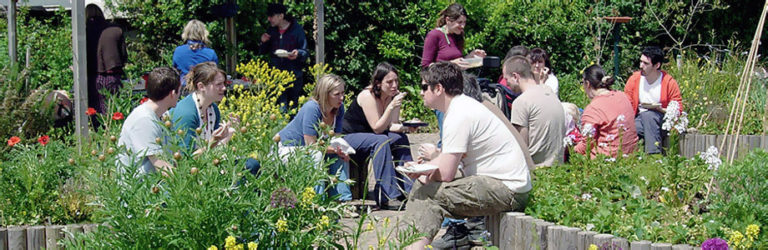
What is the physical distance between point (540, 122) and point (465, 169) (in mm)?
→ 1098

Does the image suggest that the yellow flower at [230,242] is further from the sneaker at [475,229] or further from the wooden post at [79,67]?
the wooden post at [79,67]

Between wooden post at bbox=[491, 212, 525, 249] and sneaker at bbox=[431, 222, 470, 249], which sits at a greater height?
wooden post at bbox=[491, 212, 525, 249]

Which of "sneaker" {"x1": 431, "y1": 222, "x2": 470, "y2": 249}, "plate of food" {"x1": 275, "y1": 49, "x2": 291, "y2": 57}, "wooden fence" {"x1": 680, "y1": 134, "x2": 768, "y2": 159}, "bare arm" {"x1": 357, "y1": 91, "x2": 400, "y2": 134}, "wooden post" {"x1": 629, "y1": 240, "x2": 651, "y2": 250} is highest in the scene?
"plate of food" {"x1": 275, "y1": 49, "x2": 291, "y2": 57}

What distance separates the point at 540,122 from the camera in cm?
570

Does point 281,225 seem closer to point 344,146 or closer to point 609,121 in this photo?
point 344,146

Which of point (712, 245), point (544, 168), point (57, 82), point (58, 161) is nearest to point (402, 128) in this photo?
point (544, 168)

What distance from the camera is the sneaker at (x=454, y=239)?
5.16m

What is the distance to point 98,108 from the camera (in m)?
8.09

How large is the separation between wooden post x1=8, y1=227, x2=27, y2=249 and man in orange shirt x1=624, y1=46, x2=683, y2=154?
16.5ft

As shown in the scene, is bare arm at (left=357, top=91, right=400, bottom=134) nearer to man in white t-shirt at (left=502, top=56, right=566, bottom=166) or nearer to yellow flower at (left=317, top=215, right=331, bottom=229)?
man in white t-shirt at (left=502, top=56, right=566, bottom=166)

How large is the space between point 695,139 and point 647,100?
2.13 ft

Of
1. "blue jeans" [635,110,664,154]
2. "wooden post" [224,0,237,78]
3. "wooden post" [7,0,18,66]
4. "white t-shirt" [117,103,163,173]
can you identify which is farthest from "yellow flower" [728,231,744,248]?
"wooden post" [224,0,237,78]

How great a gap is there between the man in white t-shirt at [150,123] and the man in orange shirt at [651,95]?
14.4ft

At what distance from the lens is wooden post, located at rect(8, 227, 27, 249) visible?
4.38 m
